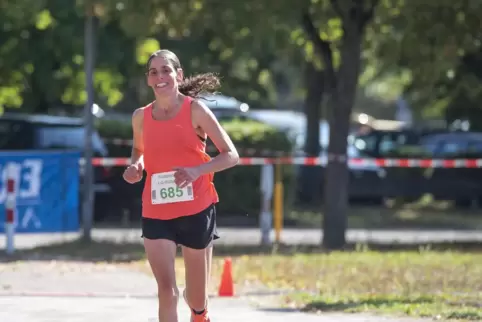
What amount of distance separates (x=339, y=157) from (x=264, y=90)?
17.9m

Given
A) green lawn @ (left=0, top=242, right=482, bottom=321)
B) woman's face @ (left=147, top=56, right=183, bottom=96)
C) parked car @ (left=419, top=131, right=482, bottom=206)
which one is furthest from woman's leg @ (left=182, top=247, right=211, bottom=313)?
parked car @ (left=419, top=131, right=482, bottom=206)

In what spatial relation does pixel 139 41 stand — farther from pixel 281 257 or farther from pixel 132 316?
pixel 132 316

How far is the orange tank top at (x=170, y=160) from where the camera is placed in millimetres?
6414

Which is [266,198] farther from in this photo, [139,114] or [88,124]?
[139,114]

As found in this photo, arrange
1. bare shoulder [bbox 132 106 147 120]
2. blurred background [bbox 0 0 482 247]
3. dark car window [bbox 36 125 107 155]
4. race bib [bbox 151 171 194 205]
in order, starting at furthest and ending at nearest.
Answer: dark car window [bbox 36 125 107 155] → blurred background [bbox 0 0 482 247] → bare shoulder [bbox 132 106 147 120] → race bib [bbox 151 171 194 205]

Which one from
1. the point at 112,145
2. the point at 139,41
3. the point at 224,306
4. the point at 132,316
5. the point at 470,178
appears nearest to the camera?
the point at 132,316

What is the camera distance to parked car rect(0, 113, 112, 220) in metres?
18.5

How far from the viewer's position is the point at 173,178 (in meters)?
6.34

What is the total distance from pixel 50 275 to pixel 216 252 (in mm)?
3007

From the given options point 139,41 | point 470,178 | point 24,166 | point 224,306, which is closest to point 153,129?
point 224,306

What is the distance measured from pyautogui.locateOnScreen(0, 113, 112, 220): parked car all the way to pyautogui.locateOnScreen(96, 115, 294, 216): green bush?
402mm

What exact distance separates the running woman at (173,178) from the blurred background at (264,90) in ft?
2.55

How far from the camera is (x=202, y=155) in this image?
21.3 ft

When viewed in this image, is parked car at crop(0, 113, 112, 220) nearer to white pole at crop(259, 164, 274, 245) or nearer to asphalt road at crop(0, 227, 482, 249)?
asphalt road at crop(0, 227, 482, 249)
